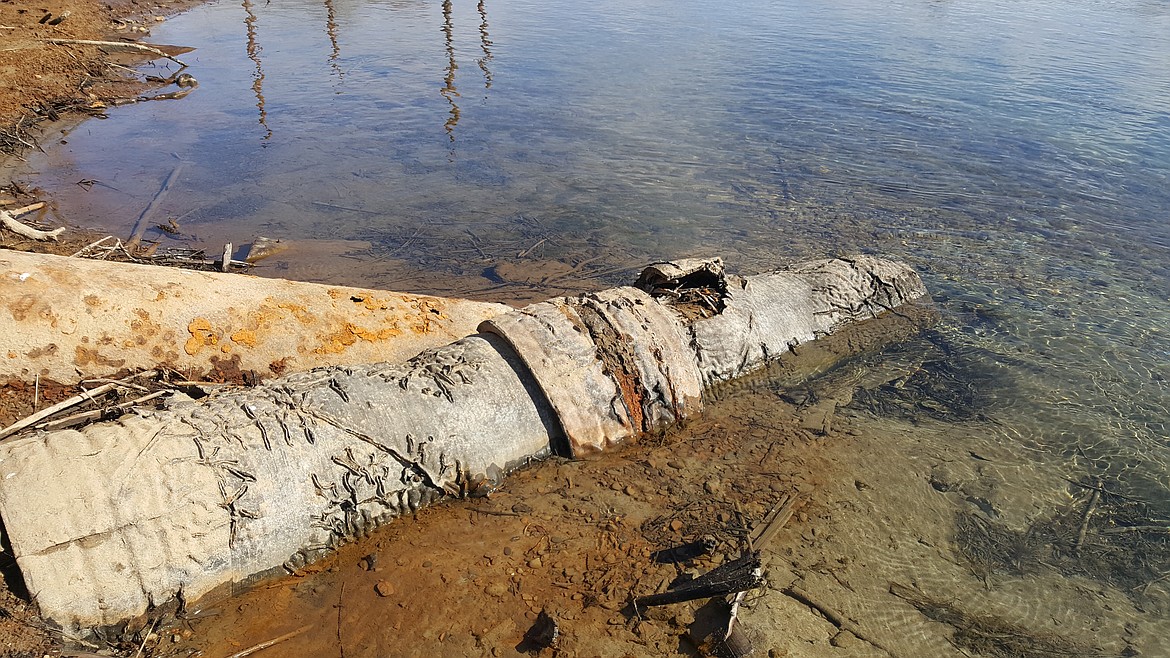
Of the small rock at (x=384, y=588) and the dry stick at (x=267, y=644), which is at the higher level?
the dry stick at (x=267, y=644)

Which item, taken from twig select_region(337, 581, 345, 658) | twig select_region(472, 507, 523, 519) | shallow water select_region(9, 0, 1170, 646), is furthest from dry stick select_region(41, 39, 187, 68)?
twig select_region(337, 581, 345, 658)

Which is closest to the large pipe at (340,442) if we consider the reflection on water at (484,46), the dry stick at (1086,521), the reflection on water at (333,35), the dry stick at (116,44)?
the dry stick at (1086,521)

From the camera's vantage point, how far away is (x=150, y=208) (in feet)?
26.5

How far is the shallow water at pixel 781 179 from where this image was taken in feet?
17.5

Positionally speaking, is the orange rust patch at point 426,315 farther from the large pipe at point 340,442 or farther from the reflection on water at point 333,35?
the reflection on water at point 333,35

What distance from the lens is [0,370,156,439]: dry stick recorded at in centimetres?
354

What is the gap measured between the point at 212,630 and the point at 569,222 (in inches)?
227

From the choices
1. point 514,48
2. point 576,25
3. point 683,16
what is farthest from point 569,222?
point 683,16

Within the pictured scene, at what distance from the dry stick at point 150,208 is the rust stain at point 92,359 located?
2.98 metres

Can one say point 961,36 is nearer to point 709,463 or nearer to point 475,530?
point 709,463

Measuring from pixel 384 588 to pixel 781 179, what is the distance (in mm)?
7444

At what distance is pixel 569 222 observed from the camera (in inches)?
318

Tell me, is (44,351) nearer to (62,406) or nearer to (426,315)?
(62,406)

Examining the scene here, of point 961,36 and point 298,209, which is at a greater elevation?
point 961,36
